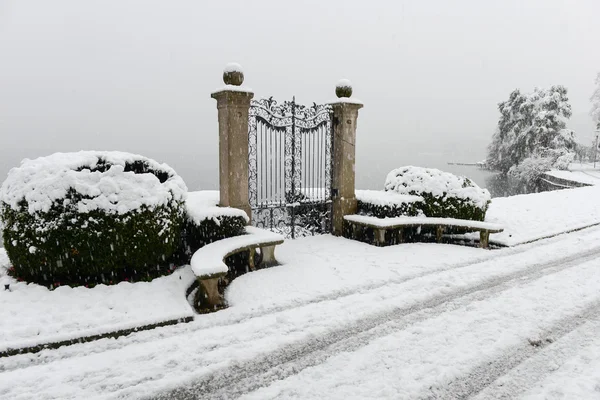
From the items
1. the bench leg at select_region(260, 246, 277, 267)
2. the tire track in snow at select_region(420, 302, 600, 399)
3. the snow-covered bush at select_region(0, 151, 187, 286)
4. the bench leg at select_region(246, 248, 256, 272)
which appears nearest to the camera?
the tire track in snow at select_region(420, 302, 600, 399)

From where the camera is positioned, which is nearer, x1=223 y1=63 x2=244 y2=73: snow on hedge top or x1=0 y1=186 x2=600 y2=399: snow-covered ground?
x1=0 y1=186 x2=600 y2=399: snow-covered ground

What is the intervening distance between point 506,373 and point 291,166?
19.8 feet

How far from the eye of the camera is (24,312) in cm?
462

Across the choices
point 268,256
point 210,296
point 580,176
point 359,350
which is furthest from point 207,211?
point 580,176

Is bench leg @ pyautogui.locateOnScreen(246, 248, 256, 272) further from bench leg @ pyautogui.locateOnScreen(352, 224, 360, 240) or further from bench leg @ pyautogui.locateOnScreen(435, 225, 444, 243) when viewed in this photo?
bench leg @ pyautogui.locateOnScreen(435, 225, 444, 243)

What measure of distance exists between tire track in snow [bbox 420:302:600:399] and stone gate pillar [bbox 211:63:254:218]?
5.07m

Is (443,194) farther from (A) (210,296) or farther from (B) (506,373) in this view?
(A) (210,296)

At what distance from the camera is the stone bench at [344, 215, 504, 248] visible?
26.8 ft

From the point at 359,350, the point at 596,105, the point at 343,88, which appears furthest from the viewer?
the point at 596,105

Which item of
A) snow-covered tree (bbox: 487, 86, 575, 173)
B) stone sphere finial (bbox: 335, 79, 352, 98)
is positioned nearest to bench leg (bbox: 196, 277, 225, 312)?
stone sphere finial (bbox: 335, 79, 352, 98)

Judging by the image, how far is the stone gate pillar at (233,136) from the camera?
7.24 m

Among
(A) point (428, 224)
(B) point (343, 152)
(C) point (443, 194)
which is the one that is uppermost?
(B) point (343, 152)

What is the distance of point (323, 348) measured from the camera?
162 inches

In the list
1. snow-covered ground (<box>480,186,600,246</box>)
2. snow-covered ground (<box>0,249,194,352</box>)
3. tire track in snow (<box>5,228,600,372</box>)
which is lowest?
tire track in snow (<box>5,228,600,372</box>)
